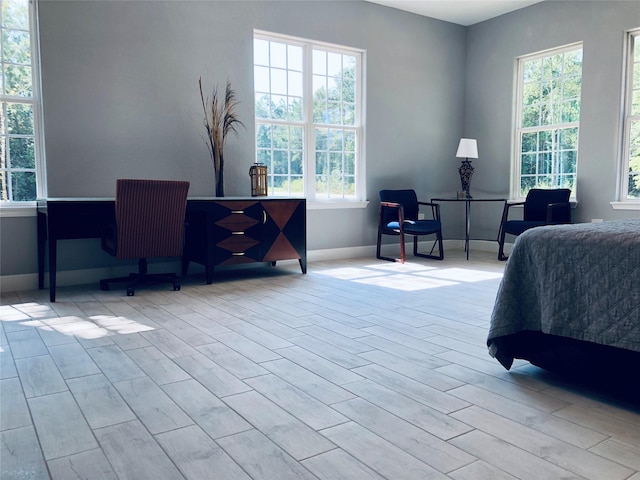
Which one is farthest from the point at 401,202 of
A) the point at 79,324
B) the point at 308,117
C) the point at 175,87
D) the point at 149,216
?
the point at 79,324

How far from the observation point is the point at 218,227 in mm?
4297

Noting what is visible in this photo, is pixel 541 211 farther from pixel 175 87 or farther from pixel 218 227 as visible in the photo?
pixel 175 87

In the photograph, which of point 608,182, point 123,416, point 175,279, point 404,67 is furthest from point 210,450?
point 404,67

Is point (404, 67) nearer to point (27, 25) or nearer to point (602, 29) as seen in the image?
point (602, 29)

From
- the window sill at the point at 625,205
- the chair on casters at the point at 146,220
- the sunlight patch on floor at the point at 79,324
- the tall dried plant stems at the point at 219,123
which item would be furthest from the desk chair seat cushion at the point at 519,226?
the sunlight patch on floor at the point at 79,324

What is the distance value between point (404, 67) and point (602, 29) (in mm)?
2124

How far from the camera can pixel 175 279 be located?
414 cm

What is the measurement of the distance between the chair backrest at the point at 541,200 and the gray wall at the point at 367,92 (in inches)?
11.5

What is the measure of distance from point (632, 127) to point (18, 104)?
5727 millimetres

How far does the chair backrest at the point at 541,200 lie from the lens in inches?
213

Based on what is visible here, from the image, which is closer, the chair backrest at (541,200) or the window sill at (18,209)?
the window sill at (18,209)

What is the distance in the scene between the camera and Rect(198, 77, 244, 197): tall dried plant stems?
4.63 metres

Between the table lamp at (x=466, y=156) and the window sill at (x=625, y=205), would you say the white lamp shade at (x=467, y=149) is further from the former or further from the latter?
the window sill at (x=625, y=205)

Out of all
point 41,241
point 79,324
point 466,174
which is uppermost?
point 466,174
